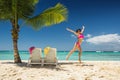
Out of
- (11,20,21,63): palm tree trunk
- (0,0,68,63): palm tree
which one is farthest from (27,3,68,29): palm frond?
(11,20,21,63): palm tree trunk

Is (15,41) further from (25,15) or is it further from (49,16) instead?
(49,16)

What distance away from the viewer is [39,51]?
1105cm

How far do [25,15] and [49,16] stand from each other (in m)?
1.28

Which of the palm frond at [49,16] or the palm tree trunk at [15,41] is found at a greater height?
the palm frond at [49,16]

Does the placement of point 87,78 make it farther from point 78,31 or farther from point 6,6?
point 6,6

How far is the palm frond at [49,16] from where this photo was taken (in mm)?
12484

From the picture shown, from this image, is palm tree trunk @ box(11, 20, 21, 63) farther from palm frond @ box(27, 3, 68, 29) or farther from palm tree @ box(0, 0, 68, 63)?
palm frond @ box(27, 3, 68, 29)

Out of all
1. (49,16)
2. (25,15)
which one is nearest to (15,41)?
(25,15)

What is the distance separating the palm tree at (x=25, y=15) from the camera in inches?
483

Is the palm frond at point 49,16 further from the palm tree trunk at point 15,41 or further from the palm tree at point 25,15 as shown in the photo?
the palm tree trunk at point 15,41

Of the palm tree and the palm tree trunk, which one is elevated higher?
the palm tree

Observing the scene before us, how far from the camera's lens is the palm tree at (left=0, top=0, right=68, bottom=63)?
12.3m

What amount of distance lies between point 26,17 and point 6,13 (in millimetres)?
1068

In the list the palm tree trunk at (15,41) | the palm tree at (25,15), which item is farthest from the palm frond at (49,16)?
the palm tree trunk at (15,41)
